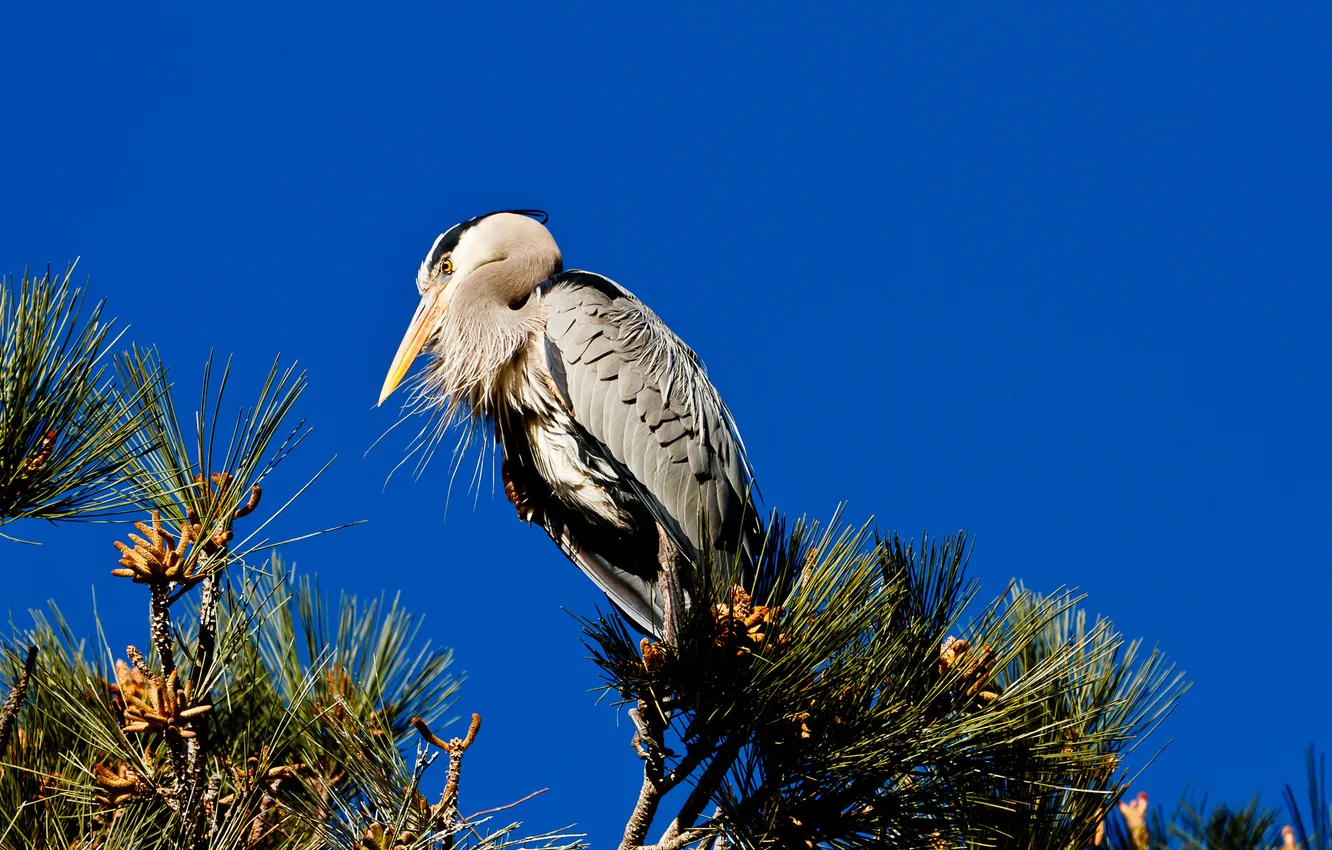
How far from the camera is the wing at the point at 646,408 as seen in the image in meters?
3.57

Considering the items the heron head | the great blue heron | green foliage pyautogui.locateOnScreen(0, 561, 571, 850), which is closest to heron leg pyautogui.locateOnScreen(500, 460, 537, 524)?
the great blue heron

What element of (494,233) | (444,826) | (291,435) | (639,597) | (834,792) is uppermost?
(494,233)

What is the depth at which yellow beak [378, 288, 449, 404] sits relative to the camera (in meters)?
4.09

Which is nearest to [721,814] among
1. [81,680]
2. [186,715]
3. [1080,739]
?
[1080,739]

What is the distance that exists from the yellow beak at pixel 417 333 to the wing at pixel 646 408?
56 cm

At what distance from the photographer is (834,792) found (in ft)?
7.23

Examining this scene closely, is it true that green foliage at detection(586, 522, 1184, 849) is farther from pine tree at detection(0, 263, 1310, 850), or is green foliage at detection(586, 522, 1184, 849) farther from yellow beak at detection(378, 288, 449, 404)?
yellow beak at detection(378, 288, 449, 404)

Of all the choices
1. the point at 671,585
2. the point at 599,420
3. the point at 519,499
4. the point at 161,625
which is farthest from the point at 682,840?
the point at 519,499

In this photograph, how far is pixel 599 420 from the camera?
11.9 feet

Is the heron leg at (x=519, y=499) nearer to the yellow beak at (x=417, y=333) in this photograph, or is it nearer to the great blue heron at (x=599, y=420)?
the great blue heron at (x=599, y=420)

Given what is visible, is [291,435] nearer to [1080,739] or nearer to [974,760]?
[974,760]

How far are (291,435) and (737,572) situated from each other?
0.80 m

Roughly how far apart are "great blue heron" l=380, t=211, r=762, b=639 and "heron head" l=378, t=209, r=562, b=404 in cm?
3

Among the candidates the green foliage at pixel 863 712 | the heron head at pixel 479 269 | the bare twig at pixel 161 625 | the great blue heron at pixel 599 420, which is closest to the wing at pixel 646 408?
the great blue heron at pixel 599 420
